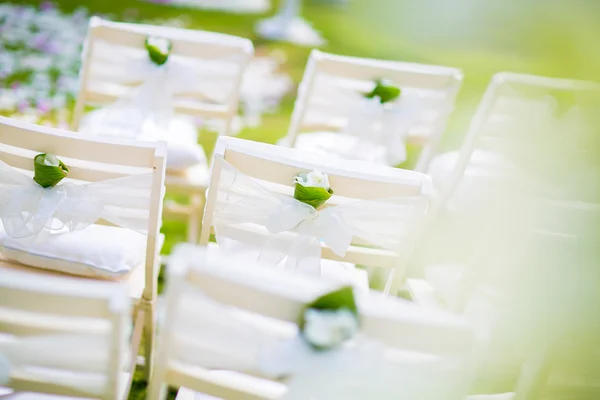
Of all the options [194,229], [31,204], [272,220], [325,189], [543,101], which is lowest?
[194,229]

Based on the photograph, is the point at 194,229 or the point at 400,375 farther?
the point at 194,229

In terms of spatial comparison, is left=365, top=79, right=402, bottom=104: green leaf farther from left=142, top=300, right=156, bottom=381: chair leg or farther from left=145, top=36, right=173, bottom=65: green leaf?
left=142, top=300, right=156, bottom=381: chair leg

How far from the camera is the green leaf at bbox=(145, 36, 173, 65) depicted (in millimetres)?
2225

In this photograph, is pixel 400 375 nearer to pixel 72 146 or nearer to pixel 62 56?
pixel 72 146

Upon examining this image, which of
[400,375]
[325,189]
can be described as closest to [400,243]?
[325,189]

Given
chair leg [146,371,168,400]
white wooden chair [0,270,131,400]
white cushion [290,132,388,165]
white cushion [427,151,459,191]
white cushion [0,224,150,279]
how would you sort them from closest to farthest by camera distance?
white wooden chair [0,270,131,400] → chair leg [146,371,168,400] → white cushion [0,224,150,279] → white cushion [290,132,388,165] → white cushion [427,151,459,191]

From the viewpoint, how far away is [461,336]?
39.7 inches

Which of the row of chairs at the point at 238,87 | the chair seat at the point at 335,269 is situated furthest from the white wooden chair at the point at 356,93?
the chair seat at the point at 335,269

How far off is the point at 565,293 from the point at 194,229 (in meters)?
1.78

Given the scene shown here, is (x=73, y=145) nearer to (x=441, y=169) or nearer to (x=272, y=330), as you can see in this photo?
(x=272, y=330)

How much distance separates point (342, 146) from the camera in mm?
2605

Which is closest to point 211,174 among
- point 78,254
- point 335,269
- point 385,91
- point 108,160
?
point 108,160

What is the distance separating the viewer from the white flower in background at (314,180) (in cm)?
143

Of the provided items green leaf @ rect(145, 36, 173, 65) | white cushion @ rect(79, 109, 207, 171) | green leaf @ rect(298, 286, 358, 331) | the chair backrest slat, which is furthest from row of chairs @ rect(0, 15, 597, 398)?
green leaf @ rect(145, 36, 173, 65)
